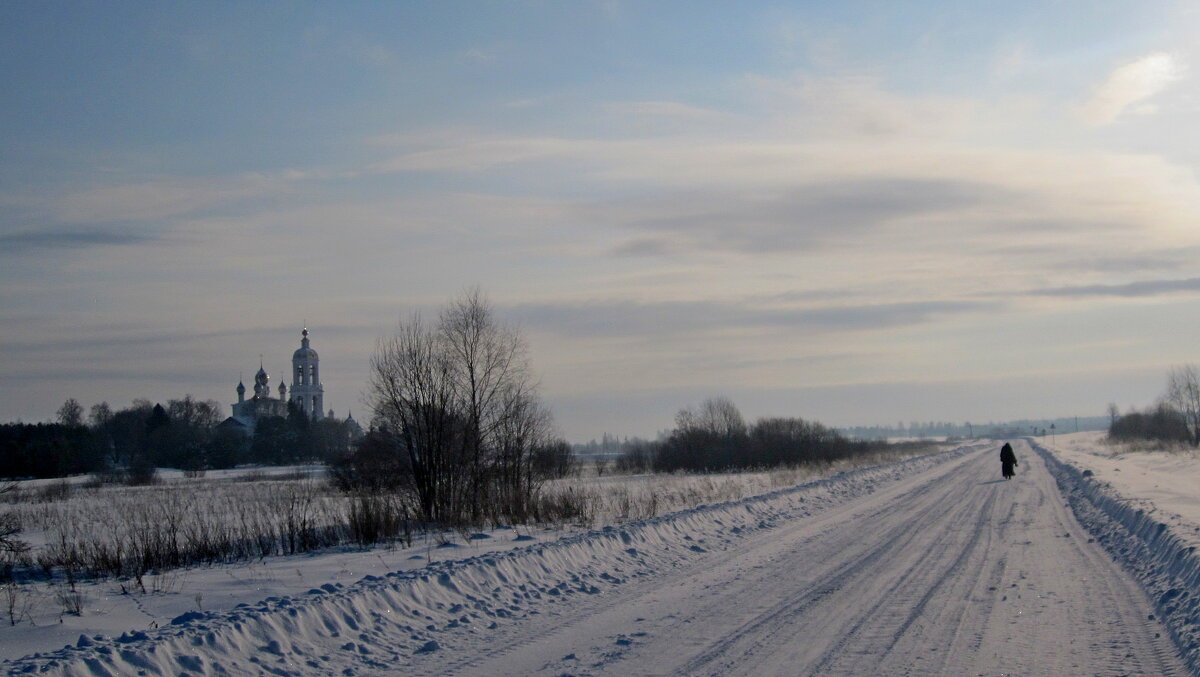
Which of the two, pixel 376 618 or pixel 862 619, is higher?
pixel 376 618

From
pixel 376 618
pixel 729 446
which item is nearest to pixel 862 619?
pixel 376 618

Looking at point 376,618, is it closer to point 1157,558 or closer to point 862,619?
point 862,619

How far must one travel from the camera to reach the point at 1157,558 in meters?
13.4

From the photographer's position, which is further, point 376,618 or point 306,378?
point 306,378

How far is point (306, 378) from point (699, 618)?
486 feet

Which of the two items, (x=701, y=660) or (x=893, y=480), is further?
(x=893, y=480)

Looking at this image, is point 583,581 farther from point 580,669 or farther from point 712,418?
point 712,418

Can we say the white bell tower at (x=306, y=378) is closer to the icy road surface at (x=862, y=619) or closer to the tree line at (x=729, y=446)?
the tree line at (x=729, y=446)

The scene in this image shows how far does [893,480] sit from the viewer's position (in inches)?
1633

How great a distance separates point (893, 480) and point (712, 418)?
48.1 meters

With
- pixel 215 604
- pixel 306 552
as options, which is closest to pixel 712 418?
pixel 306 552

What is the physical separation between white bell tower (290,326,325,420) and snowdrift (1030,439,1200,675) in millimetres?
137646

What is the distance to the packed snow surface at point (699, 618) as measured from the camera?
811 cm

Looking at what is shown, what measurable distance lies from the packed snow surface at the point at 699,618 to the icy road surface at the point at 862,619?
0.11 feet
